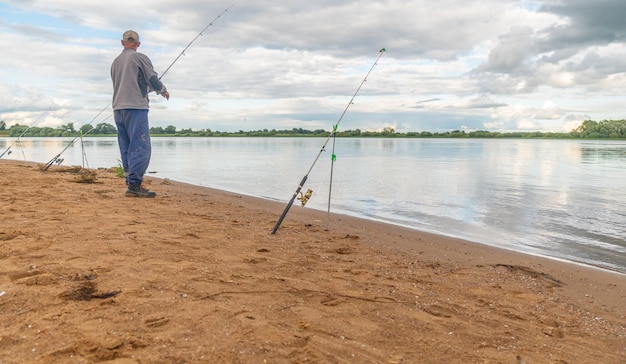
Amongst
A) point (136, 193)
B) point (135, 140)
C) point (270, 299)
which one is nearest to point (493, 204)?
point (136, 193)

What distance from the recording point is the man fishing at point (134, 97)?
6.93 meters

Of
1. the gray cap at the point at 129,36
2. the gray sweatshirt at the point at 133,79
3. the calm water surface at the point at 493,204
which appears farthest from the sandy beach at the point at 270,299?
the gray cap at the point at 129,36

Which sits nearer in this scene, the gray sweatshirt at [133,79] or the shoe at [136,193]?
the gray sweatshirt at [133,79]

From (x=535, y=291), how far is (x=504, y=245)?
265 cm

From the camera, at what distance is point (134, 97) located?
22.8 feet

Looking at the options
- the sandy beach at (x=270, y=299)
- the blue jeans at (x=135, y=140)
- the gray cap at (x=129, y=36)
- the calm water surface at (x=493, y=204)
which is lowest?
the calm water surface at (x=493, y=204)

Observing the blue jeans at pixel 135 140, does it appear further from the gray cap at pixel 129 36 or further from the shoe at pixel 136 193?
the gray cap at pixel 129 36

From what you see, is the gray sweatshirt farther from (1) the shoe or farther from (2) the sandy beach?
(2) the sandy beach

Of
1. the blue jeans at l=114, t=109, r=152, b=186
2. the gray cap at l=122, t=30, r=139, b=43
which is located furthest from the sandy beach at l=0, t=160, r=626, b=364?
the gray cap at l=122, t=30, r=139, b=43

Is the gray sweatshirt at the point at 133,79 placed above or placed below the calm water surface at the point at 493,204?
above

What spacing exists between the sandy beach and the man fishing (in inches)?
82.2

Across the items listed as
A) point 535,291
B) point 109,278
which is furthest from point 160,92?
point 535,291

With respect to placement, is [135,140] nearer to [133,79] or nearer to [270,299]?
[133,79]

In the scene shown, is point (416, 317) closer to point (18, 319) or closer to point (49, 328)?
point (49, 328)
